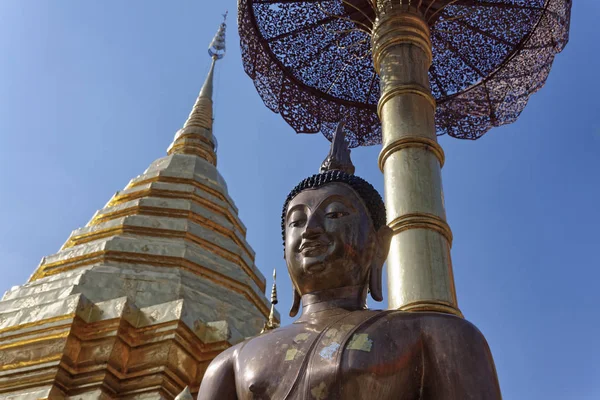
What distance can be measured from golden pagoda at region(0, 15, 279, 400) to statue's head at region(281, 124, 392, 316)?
307cm

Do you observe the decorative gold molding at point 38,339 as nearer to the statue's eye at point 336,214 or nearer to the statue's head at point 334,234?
the statue's head at point 334,234

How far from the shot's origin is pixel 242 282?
8.80 metres

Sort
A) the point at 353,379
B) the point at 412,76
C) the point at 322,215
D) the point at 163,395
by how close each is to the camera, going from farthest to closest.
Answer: the point at 163,395, the point at 412,76, the point at 322,215, the point at 353,379

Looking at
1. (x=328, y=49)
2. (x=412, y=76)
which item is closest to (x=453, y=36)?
(x=328, y=49)

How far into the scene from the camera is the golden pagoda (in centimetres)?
661

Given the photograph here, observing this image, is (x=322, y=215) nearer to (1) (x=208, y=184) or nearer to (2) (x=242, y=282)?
(2) (x=242, y=282)

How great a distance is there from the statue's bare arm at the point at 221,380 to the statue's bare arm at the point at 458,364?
0.58 metres

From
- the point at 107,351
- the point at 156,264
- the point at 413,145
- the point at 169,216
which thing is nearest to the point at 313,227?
the point at 413,145

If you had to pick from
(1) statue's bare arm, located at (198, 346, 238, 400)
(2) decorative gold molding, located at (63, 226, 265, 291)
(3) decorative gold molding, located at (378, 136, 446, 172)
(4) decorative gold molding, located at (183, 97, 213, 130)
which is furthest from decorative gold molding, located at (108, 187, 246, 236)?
(1) statue's bare arm, located at (198, 346, 238, 400)

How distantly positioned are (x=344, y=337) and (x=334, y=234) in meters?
0.38

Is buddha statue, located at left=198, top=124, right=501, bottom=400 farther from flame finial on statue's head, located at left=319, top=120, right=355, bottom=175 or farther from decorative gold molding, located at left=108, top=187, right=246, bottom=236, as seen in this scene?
decorative gold molding, located at left=108, top=187, right=246, bottom=236

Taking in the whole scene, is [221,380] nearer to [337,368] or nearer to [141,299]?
[337,368]

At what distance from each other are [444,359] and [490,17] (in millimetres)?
5149

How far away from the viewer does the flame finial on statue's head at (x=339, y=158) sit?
265 cm
